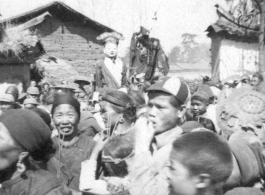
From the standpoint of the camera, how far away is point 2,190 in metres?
2.35

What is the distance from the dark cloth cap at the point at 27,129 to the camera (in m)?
2.36

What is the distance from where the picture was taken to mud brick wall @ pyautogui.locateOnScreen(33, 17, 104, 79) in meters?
18.4

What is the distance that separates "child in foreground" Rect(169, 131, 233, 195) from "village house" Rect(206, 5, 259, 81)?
16.5m

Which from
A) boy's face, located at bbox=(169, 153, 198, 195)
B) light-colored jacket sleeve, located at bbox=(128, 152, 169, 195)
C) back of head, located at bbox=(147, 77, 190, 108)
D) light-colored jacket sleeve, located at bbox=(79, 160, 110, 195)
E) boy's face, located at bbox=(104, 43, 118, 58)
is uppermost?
boy's face, located at bbox=(104, 43, 118, 58)

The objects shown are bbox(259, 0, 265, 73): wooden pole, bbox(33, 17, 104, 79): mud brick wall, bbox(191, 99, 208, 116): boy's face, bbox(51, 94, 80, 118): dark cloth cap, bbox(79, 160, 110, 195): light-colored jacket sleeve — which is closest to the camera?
bbox(79, 160, 110, 195): light-colored jacket sleeve

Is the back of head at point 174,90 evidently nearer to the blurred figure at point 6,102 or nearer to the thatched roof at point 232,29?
the blurred figure at point 6,102

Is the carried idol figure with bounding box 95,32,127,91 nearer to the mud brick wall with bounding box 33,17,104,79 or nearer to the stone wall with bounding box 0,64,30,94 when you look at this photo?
the stone wall with bounding box 0,64,30,94

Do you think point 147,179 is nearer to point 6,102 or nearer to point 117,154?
point 117,154

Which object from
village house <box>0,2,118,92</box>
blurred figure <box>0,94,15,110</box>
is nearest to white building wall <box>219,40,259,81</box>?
village house <box>0,2,118,92</box>

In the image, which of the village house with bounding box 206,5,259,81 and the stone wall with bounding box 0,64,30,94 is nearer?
the stone wall with bounding box 0,64,30,94

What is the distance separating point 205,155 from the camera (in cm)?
218

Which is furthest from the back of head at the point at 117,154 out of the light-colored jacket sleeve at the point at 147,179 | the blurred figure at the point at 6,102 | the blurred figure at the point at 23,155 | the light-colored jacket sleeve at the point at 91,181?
the blurred figure at the point at 6,102

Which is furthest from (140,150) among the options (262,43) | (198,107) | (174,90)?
(262,43)

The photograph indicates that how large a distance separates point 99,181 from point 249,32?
17.1 metres
